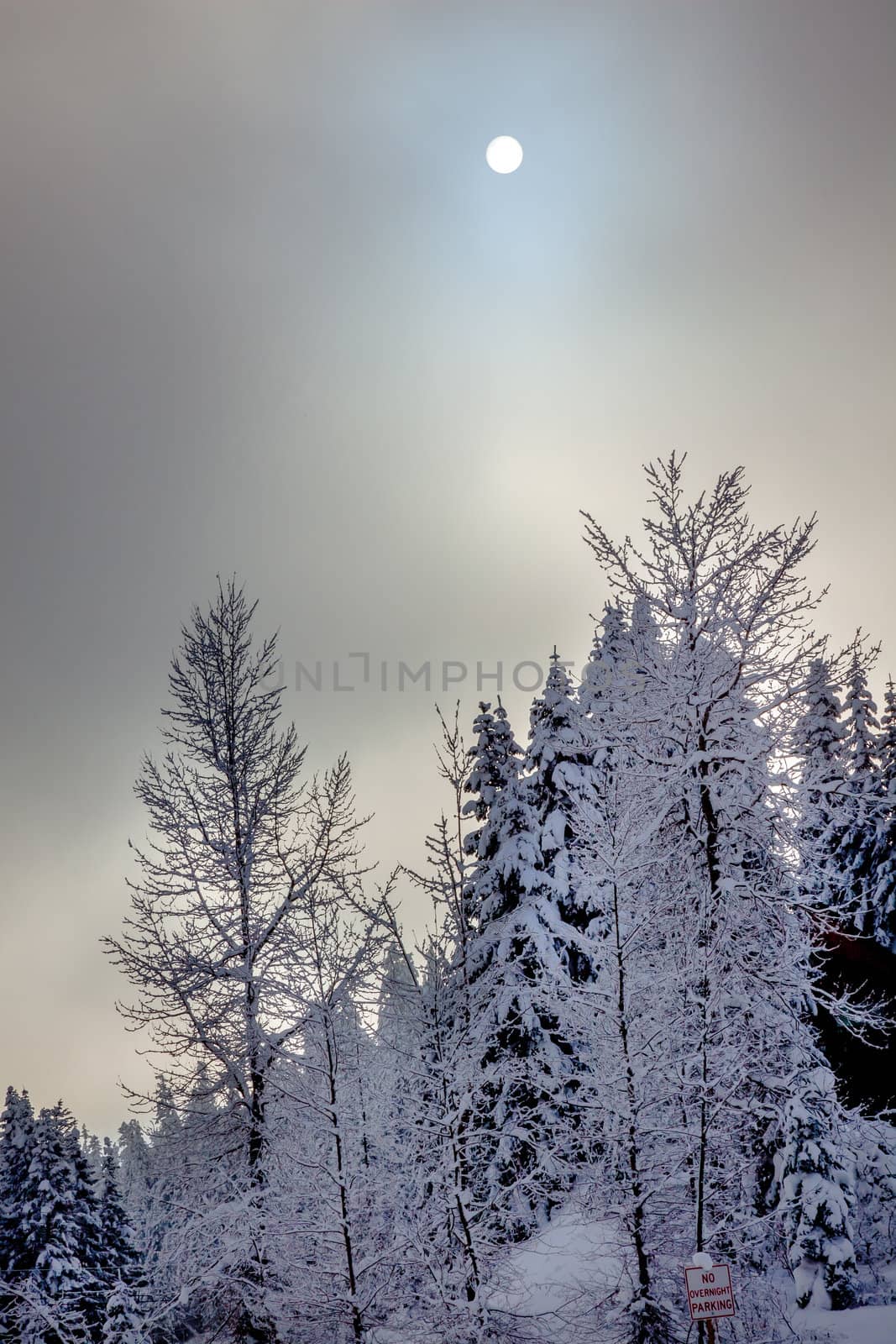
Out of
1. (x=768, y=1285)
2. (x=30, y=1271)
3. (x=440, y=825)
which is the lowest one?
(x=30, y=1271)

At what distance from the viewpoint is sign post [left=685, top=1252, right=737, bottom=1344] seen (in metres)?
8.86

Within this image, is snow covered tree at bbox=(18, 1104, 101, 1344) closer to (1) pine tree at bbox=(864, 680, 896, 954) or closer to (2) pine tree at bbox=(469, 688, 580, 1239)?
(2) pine tree at bbox=(469, 688, 580, 1239)

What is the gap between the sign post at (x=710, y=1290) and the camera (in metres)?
8.86

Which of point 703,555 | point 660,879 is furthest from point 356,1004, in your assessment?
Result: point 703,555

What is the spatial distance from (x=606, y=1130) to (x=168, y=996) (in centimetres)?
661

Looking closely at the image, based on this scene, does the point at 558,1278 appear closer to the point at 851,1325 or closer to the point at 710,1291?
the point at 851,1325

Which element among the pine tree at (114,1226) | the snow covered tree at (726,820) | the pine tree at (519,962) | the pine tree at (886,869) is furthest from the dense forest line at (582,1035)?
the pine tree at (114,1226)

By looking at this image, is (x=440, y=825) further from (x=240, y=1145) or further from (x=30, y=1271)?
(x=30, y=1271)

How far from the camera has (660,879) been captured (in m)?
12.1

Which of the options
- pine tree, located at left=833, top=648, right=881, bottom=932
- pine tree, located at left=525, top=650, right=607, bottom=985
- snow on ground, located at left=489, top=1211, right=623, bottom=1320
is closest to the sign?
snow on ground, located at left=489, top=1211, right=623, bottom=1320

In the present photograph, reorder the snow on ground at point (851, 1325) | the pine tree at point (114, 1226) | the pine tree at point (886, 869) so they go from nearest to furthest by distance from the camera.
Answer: the snow on ground at point (851, 1325) < the pine tree at point (886, 869) < the pine tree at point (114, 1226)

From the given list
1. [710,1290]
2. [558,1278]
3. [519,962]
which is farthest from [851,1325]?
[519,962]

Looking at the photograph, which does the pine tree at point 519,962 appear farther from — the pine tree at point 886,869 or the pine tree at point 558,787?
the pine tree at point 886,869

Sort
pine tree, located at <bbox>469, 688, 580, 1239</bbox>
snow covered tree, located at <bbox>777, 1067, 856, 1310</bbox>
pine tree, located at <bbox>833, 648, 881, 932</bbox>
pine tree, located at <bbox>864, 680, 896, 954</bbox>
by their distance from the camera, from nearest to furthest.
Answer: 1. snow covered tree, located at <bbox>777, 1067, 856, 1310</bbox>
2. pine tree, located at <bbox>469, 688, 580, 1239</bbox>
3. pine tree, located at <bbox>864, 680, 896, 954</bbox>
4. pine tree, located at <bbox>833, 648, 881, 932</bbox>
